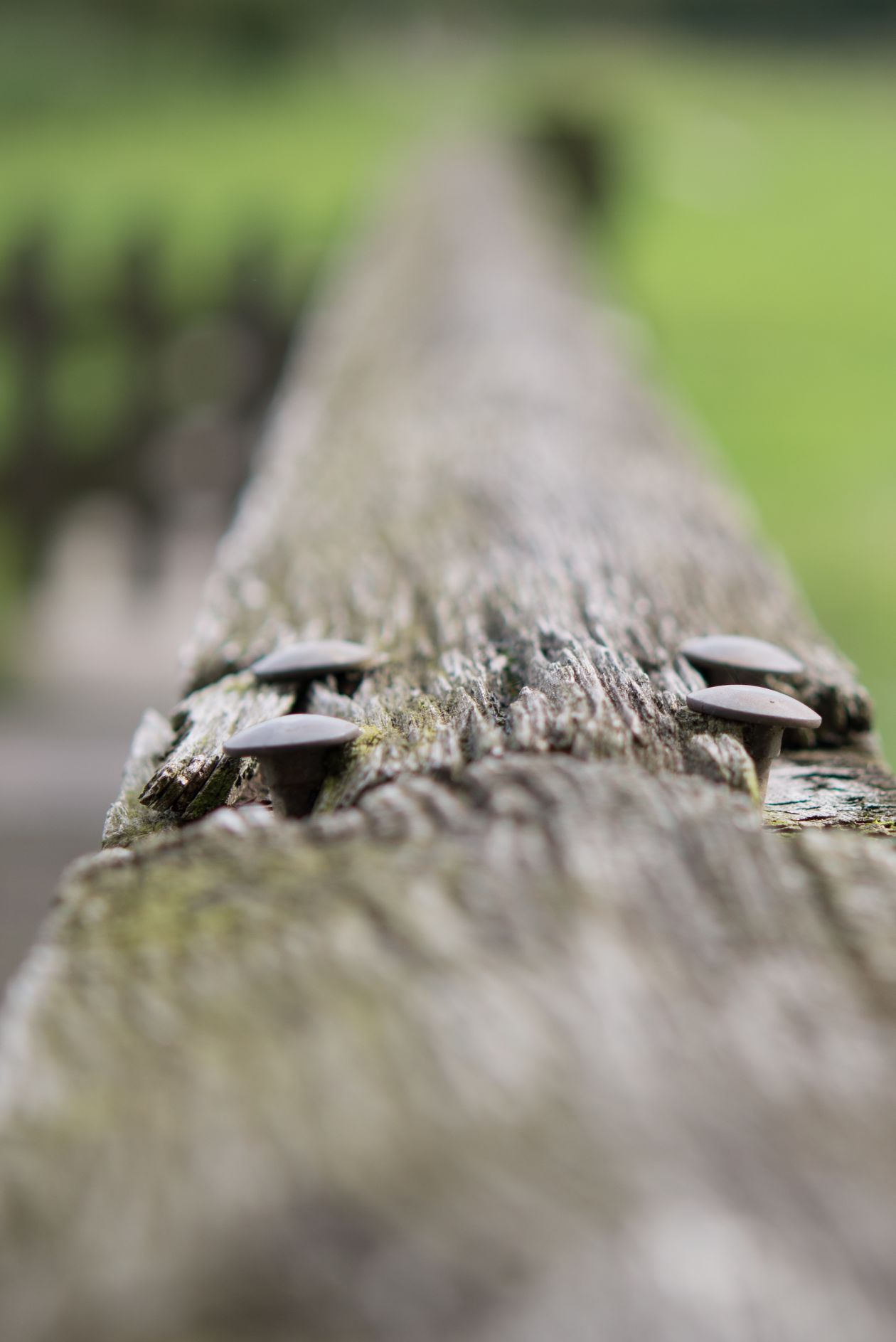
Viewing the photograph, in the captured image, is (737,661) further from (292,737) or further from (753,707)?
(292,737)

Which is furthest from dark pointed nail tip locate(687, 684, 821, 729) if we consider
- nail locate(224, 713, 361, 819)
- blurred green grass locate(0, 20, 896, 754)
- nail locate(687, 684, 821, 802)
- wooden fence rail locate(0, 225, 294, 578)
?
wooden fence rail locate(0, 225, 294, 578)

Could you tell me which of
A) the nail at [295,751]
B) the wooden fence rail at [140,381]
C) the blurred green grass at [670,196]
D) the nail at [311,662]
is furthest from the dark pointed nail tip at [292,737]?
the wooden fence rail at [140,381]

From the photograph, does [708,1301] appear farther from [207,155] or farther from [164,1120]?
[207,155]

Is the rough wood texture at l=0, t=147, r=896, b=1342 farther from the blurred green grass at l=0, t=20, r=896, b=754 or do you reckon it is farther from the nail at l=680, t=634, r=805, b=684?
the blurred green grass at l=0, t=20, r=896, b=754

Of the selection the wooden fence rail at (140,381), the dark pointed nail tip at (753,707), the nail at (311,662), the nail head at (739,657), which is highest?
the wooden fence rail at (140,381)

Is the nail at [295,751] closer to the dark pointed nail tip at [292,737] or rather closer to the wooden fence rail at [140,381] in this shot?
the dark pointed nail tip at [292,737]

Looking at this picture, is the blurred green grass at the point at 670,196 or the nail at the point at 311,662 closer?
the nail at the point at 311,662

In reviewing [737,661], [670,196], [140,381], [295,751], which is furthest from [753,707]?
[670,196]
